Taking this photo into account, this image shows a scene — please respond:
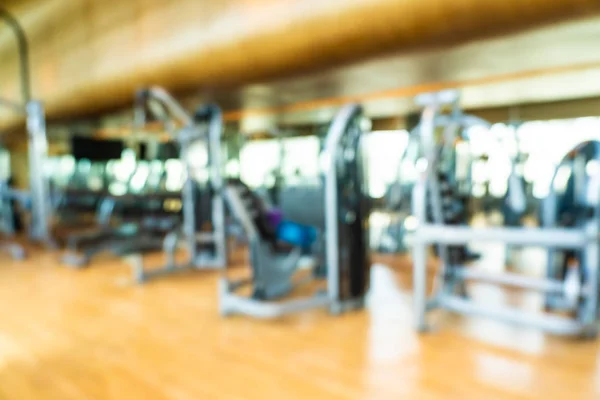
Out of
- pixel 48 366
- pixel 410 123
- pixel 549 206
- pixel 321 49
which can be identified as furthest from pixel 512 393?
pixel 410 123

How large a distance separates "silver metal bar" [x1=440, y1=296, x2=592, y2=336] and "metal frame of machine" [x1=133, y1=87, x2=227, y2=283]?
6.67 ft

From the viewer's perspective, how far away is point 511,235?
2283 mm

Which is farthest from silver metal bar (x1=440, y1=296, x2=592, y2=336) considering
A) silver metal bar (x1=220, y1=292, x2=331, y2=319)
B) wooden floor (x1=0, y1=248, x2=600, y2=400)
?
silver metal bar (x1=220, y1=292, x2=331, y2=319)

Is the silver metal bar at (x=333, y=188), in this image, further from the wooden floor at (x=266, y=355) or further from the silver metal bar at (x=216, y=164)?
the silver metal bar at (x=216, y=164)

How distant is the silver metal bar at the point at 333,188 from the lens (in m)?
2.68

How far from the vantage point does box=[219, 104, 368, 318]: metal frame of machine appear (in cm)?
267

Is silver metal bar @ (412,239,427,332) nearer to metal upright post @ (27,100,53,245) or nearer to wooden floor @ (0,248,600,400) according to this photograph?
wooden floor @ (0,248,600,400)

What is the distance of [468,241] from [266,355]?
127cm

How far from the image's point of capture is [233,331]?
101 inches

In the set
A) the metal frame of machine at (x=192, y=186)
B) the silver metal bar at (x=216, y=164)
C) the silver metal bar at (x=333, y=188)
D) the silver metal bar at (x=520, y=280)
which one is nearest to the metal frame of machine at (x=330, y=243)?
the silver metal bar at (x=333, y=188)

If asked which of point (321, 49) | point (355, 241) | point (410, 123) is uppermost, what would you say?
point (321, 49)

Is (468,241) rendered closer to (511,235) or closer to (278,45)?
(511,235)

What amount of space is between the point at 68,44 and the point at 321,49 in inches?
211

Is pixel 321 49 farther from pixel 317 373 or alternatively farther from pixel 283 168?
pixel 317 373
